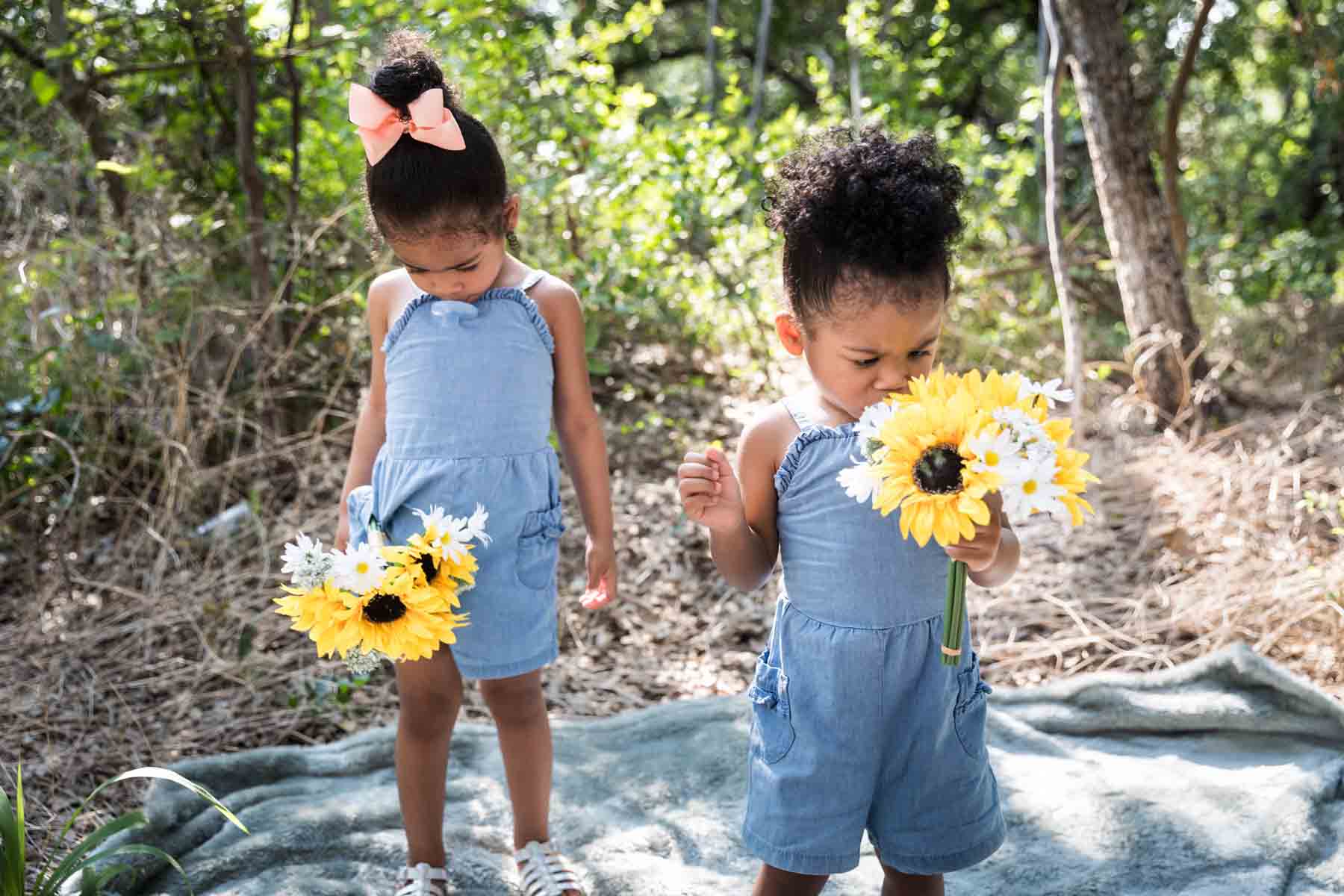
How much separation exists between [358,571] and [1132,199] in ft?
11.9

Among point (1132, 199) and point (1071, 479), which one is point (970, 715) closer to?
point (1071, 479)

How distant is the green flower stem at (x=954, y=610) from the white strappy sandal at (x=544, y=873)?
104 cm

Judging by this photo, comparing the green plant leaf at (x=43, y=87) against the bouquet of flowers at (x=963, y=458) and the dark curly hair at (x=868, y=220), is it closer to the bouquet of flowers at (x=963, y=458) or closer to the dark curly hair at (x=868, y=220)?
the dark curly hair at (x=868, y=220)

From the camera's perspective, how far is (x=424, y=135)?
80.7 inches

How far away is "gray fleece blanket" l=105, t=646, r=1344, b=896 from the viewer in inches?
92.8

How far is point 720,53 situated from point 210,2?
4110 mm

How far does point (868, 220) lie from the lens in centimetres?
167

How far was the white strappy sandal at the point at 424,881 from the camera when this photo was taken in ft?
7.38

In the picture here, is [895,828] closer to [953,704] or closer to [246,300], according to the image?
[953,704]

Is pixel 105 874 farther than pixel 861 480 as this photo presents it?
Yes

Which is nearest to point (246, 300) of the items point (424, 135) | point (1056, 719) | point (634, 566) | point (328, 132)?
point (328, 132)

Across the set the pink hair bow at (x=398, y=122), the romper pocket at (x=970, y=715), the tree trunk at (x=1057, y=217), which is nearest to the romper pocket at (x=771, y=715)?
the romper pocket at (x=970, y=715)

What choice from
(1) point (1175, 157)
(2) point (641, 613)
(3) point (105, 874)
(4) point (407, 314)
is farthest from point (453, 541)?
(1) point (1175, 157)

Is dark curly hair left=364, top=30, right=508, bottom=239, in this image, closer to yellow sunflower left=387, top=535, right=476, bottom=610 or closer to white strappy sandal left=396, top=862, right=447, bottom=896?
yellow sunflower left=387, top=535, right=476, bottom=610
